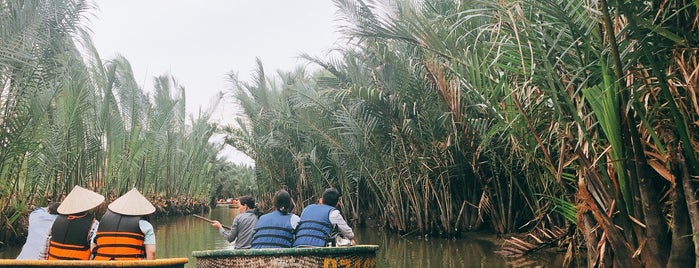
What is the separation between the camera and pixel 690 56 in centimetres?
417

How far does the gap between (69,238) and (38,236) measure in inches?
34.0

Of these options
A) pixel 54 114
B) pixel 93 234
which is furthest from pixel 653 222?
pixel 54 114

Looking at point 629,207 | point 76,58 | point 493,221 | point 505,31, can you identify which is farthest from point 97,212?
point 629,207

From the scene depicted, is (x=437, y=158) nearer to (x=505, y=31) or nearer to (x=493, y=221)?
(x=493, y=221)

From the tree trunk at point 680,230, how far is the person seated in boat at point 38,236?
212 inches

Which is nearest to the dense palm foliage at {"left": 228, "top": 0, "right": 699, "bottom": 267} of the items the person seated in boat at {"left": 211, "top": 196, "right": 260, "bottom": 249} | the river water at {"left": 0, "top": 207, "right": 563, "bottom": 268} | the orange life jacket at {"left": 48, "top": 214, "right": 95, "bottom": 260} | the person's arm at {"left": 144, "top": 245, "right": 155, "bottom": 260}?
the river water at {"left": 0, "top": 207, "right": 563, "bottom": 268}

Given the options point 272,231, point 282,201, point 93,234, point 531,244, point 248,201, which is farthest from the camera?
point 531,244

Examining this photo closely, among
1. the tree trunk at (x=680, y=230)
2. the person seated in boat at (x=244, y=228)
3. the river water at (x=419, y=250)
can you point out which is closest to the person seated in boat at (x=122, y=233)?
the person seated in boat at (x=244, y=228)

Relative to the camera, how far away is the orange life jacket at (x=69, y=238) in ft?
16.9

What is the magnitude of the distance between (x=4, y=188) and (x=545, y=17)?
9.02 meters

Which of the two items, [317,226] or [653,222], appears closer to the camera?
[653,222]

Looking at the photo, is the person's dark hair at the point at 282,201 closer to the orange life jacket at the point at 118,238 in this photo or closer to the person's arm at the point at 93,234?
the orange life jacket at the point at 118,238

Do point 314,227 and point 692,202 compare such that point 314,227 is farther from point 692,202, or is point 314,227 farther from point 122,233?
point 692,202

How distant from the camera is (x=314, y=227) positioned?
6.53 m
